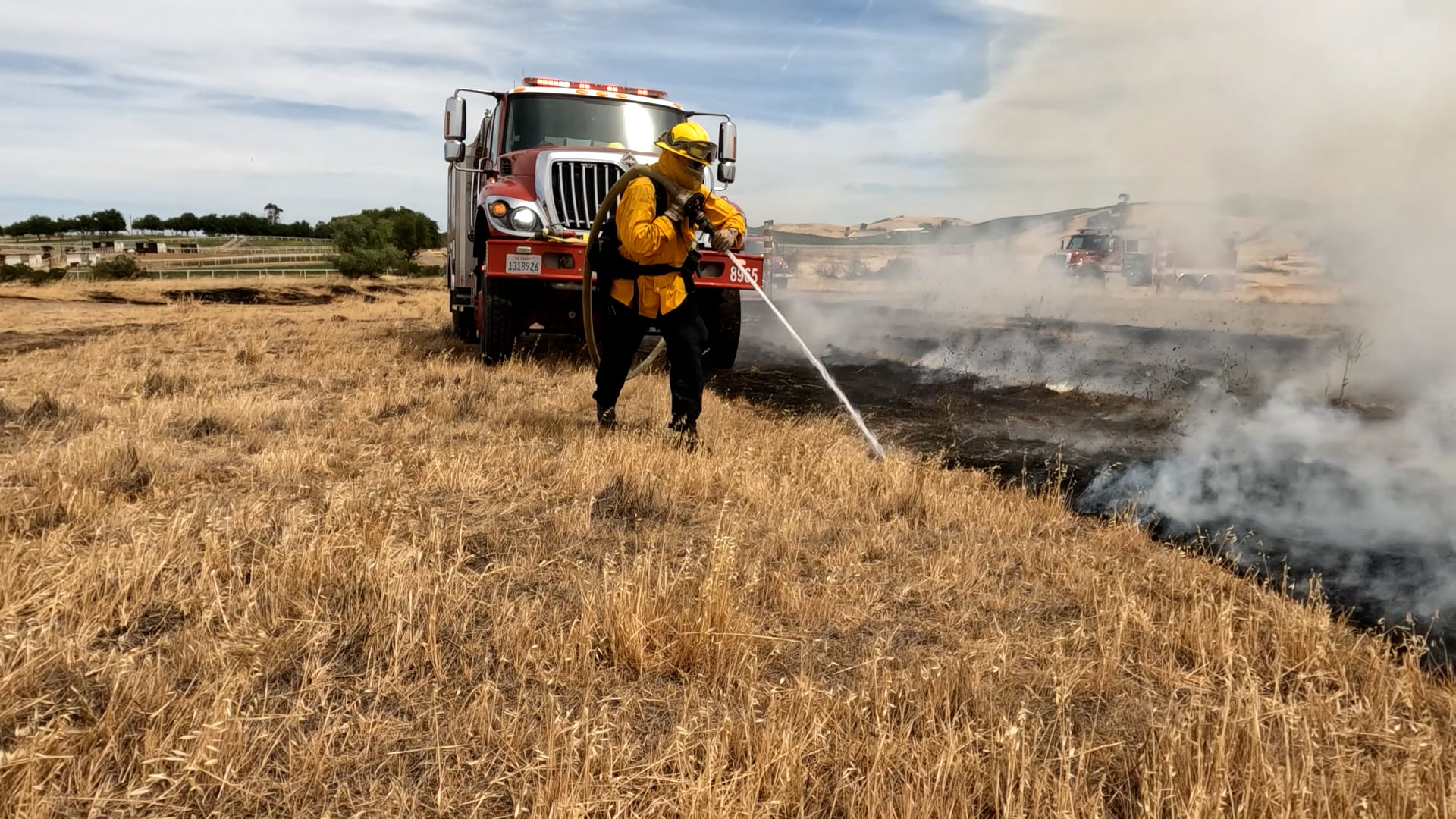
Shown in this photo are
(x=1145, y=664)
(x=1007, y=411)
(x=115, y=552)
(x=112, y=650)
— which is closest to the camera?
(x=112, y=650)

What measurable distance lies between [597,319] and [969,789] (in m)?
6.69

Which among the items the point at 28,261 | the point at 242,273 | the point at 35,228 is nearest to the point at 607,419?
the point at 242,273

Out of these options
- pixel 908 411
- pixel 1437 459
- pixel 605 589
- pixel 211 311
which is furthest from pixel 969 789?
pixel 211 311

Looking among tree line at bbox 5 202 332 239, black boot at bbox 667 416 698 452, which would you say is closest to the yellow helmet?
black boot at bbox 667 416 698 452

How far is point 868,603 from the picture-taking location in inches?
126

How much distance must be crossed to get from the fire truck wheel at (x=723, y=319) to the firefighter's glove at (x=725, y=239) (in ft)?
9.59

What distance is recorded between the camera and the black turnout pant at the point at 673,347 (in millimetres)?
5637

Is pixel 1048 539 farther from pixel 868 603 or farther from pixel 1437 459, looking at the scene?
pixel 1437 459

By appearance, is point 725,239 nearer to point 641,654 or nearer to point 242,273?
point 641,654

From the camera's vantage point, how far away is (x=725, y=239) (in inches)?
220

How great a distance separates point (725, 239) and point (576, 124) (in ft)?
13.6

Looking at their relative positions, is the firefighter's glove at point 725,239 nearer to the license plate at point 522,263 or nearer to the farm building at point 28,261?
the license plate at point 522,263

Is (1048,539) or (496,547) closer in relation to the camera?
(496,547)

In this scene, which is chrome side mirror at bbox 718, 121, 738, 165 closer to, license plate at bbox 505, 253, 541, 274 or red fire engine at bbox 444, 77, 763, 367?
red fire engine at bbox 444, 77, 763, 367
